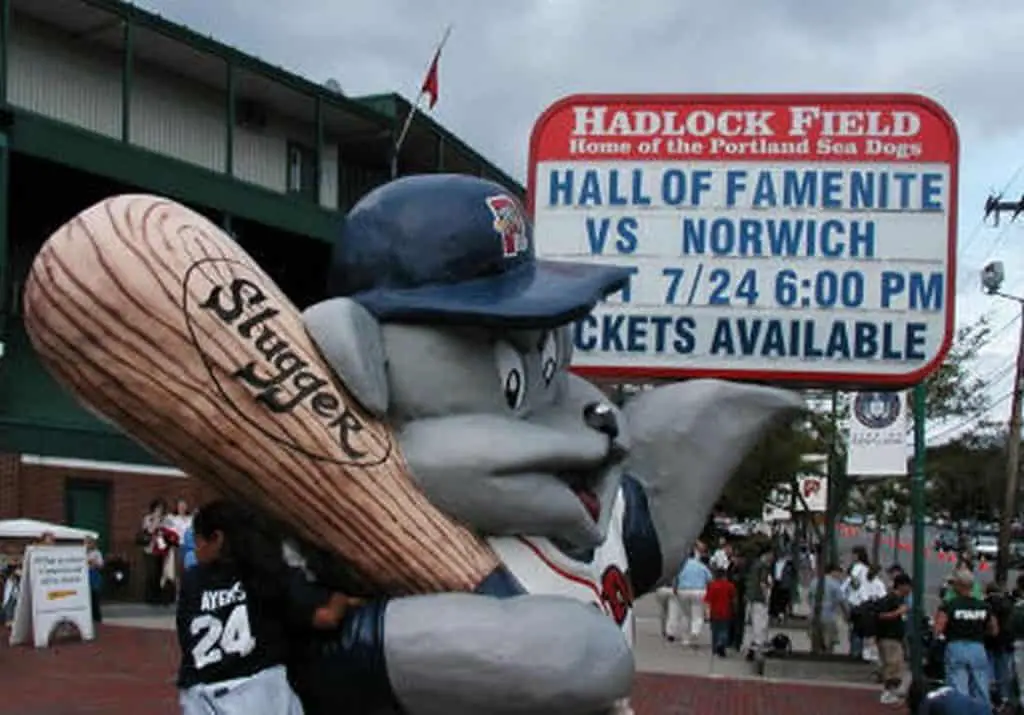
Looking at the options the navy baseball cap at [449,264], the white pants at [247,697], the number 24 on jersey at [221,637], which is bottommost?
the white pants at [247,697]

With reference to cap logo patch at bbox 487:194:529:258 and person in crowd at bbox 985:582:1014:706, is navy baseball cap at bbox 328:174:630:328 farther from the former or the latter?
person in crowd at bbox 985:582:1014:706

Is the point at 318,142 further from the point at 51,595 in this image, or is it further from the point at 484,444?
the point at 484,444

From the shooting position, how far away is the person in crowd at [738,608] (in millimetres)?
15281

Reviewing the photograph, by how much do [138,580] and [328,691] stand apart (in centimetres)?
1628

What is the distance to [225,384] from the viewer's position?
2441 millimetres

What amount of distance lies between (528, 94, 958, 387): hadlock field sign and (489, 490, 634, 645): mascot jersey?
10.6 ft

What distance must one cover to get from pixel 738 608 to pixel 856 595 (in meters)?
1.31

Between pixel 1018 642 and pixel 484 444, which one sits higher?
pixel 484 444

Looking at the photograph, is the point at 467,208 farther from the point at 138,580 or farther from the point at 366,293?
the point at 138,580

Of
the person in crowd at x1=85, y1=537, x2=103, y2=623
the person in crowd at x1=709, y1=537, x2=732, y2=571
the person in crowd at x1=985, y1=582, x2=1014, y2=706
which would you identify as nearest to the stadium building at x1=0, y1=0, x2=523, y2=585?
the person in crowd at x1=85, y1=537, x2=103, y2=623

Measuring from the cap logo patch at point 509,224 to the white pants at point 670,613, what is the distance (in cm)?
1285

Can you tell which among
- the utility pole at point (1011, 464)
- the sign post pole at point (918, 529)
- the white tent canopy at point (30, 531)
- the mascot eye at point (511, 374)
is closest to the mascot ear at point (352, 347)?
the mascot eye at point (511, 374)

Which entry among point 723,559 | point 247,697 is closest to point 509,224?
point 247,697

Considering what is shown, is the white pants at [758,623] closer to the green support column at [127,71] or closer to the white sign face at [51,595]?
the white sign face at [51,595]
